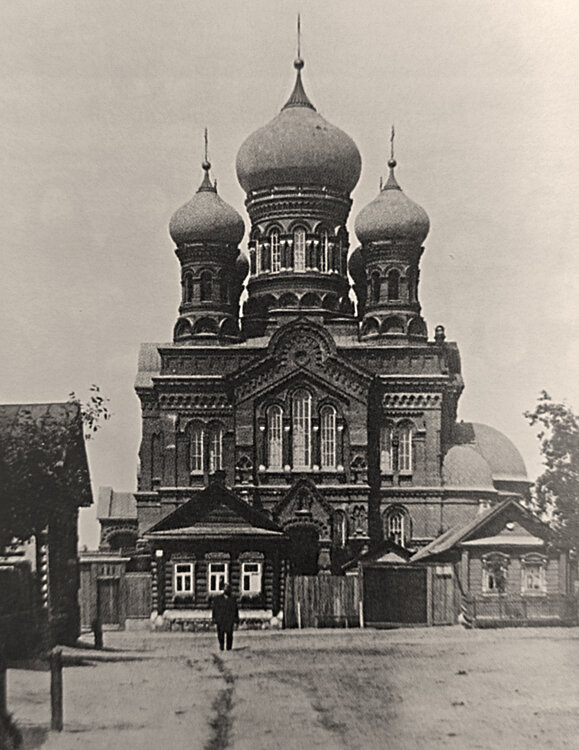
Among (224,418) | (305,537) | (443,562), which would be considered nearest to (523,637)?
(443,562)

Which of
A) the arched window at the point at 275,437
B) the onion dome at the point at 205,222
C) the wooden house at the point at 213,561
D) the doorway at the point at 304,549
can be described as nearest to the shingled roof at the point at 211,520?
the wooden house at the point at 213,561

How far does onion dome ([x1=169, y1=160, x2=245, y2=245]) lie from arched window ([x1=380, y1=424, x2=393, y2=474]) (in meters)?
8.58

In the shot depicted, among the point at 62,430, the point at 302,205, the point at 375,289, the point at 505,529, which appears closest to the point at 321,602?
the point at 505,529

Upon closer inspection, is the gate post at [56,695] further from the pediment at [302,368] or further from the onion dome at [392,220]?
the onion dome at [392,220]

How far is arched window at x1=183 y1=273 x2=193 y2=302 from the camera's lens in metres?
55.3

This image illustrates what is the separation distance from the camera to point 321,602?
42.2 metres

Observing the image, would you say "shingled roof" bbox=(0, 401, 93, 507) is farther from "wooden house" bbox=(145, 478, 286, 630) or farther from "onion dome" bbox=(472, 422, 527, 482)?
"onion dome" bbox=(472, 422, 527, 482)

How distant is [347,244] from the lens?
56.9 m

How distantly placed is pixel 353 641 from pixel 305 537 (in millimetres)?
15473

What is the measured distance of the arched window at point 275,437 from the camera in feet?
167

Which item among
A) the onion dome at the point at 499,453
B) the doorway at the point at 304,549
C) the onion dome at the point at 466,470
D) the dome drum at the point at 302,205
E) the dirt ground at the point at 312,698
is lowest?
the dirt ground at the point at 312,698

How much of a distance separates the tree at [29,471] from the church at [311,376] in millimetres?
17775

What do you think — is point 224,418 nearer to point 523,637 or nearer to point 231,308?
point 231,308

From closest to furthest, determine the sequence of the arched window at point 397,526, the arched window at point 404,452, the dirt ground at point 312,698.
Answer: the dirt ground at point 312,698 < the arched window at point 397,526 < the arched window at point 404,452
